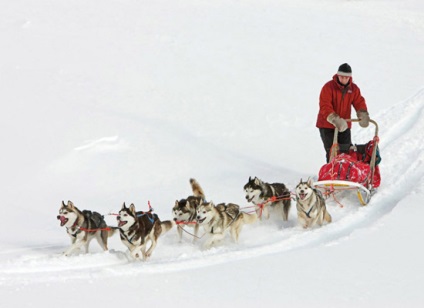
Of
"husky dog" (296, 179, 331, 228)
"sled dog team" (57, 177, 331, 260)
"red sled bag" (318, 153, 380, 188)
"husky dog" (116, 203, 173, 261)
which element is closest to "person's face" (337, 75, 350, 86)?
"red sled bag" (318, 153, 380, 188)

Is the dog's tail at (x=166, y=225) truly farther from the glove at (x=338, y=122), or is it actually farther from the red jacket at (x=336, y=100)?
the red jacket at (x=336, y=100)

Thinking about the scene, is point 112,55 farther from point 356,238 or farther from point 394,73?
point 356,238

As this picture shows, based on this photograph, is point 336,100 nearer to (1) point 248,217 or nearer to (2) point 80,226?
(1) point 248,217

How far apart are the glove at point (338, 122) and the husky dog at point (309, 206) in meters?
1.04

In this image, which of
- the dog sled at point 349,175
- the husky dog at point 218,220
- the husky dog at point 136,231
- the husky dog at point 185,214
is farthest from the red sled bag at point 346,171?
the husky dog at point 136,231

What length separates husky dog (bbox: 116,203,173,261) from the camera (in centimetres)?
512

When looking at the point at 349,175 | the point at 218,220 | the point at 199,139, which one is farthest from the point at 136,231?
the point at 199,139

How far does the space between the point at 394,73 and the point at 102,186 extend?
746cm

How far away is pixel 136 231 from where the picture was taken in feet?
17.0

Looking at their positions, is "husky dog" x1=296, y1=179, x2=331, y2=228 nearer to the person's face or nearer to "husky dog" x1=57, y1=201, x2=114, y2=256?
the person's face

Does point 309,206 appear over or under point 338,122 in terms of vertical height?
under

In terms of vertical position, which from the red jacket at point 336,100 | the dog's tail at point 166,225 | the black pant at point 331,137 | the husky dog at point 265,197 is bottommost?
the dog's tail at point 166,225

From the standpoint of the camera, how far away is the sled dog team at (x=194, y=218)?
519 cm

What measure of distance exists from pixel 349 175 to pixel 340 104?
37.3 inches
